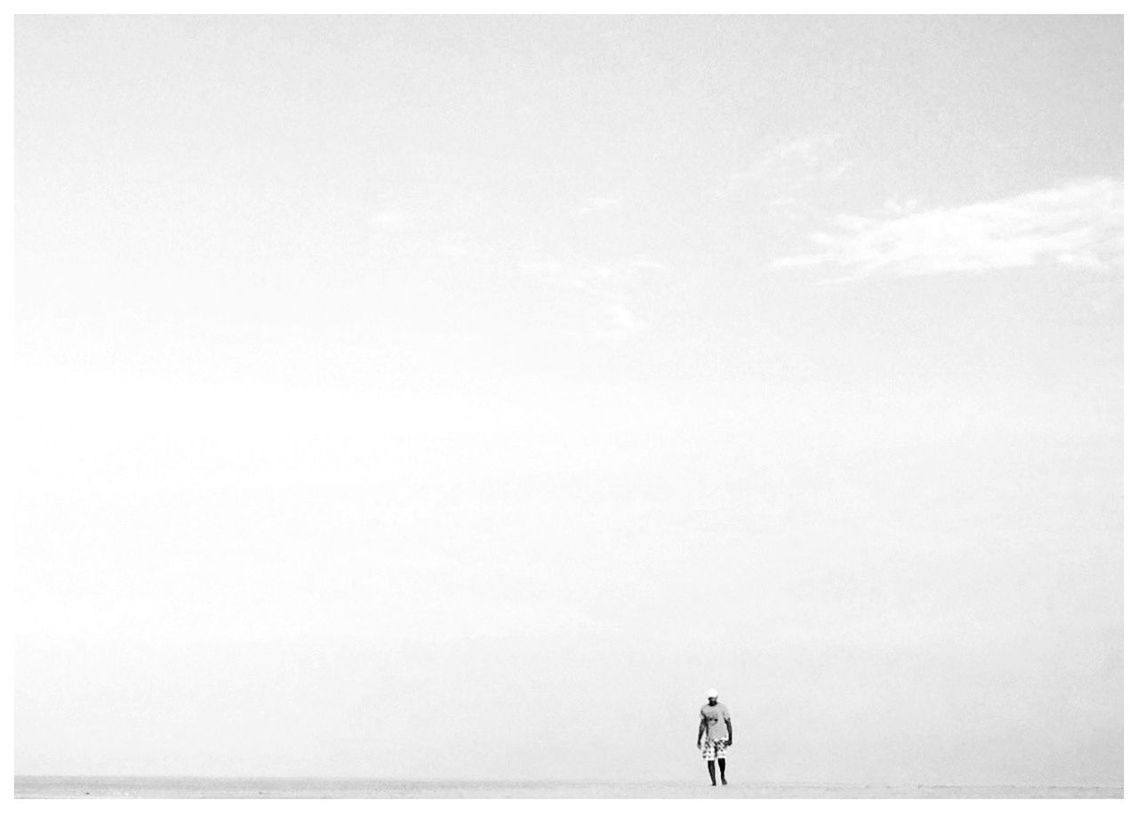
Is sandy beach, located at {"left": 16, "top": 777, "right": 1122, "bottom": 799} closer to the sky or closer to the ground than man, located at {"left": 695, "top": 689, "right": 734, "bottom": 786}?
closer to the ground

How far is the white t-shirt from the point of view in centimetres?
2234

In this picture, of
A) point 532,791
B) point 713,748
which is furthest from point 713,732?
point 532,791

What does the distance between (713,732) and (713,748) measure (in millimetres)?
345

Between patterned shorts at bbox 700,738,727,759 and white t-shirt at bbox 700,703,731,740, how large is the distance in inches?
3.7
